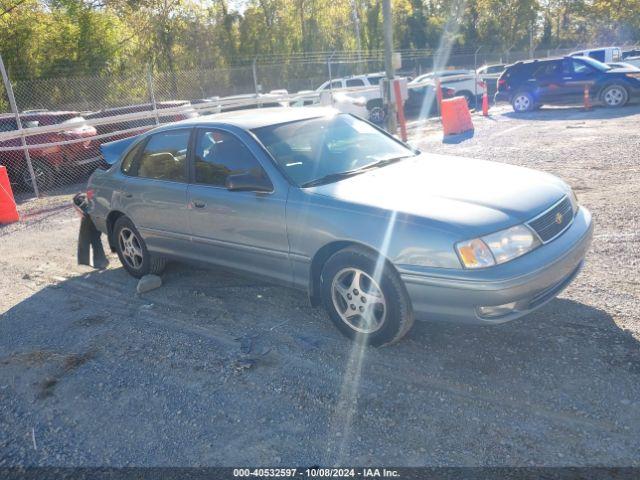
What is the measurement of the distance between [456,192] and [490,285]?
778mm

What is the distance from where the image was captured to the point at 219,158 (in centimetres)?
483

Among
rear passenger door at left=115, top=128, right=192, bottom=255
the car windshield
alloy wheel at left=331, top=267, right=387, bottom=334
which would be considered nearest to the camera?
alloy wheel at left=331, top=267, right=387, bottom=334

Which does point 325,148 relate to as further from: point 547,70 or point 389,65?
point 547,70

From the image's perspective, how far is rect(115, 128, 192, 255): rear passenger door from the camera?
16.8 feet

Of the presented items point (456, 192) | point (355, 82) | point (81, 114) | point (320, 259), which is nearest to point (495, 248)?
point (456, 192)

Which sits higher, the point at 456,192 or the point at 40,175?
the point at 456,192

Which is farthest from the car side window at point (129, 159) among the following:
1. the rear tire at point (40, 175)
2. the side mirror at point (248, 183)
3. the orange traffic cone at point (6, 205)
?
the rear tire at point (40, 175)

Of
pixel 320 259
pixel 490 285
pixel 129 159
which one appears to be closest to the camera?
pixel 490 285

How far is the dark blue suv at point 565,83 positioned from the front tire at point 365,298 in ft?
48.7

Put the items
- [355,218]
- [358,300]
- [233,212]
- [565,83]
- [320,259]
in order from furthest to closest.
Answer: [565,83] < [233,212] < [320,259] < [358,300] < [355,218]

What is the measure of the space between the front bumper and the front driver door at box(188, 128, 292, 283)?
114cm

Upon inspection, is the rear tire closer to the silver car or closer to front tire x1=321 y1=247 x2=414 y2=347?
the silver car

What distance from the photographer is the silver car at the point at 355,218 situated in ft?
11.6

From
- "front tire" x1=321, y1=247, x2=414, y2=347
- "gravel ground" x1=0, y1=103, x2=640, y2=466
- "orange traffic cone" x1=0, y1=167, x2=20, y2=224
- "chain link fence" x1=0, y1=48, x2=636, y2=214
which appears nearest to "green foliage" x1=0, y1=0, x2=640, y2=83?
"chain link fence" x1=0, y1=48, x2=636, y2=214
